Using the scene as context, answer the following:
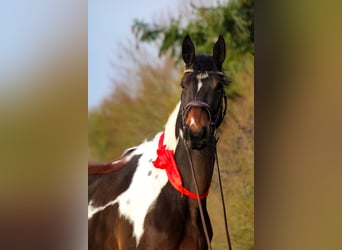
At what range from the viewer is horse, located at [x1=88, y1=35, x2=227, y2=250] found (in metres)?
1.07

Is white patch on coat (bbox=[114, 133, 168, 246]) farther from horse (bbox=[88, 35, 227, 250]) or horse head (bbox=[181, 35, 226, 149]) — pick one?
horse head (bbox=[181, 35, 226, 149])

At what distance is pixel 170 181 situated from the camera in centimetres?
108

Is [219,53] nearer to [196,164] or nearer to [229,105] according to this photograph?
[229,105]

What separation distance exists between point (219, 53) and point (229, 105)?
146 mm

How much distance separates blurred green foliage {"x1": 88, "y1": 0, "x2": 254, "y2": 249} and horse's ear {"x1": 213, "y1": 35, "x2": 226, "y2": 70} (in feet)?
0.05

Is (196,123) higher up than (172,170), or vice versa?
Result: (196,123)

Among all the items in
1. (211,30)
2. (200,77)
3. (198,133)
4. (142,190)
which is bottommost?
(142,190)

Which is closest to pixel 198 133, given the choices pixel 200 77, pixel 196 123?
pixel 196 123

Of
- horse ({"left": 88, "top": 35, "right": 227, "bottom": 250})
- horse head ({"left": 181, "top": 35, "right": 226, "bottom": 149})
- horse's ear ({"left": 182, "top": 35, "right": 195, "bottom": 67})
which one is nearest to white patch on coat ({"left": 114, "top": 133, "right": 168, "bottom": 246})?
horse ({"left": 88, "top": 35, "right": 227, "bottom": 250})
